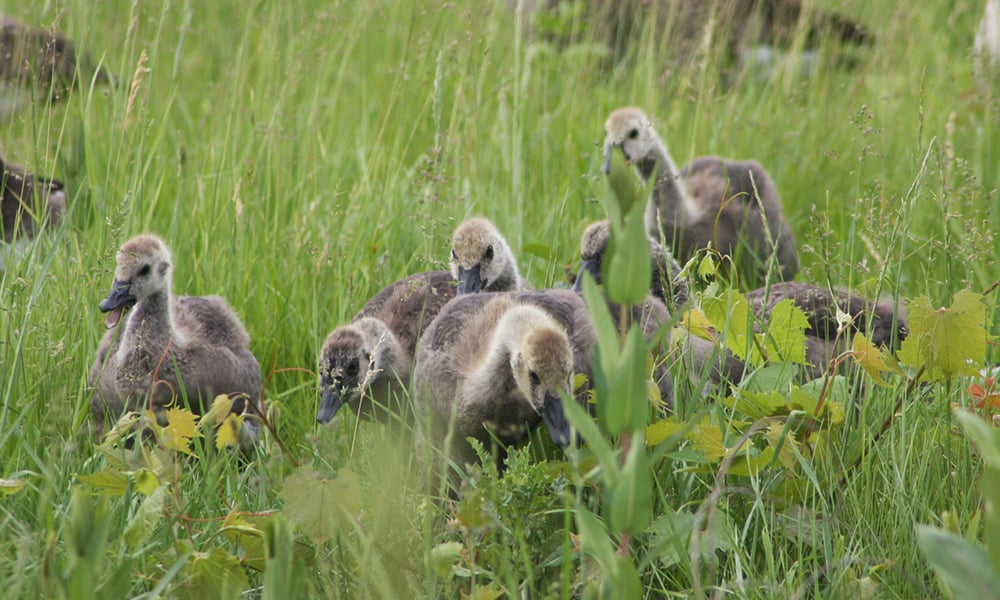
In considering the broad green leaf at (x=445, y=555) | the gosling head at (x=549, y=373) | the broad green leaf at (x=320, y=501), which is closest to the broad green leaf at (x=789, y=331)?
the gosling head at (x=549, y=373)

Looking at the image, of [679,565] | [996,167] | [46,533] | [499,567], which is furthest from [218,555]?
[996,167]

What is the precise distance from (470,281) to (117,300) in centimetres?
117

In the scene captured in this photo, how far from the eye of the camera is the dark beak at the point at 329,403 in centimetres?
342

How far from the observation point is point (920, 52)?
7293 millimetres

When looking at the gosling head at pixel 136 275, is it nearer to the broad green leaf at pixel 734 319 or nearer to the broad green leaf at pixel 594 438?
the broad green leaf at pixel 734 319

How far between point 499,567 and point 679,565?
406 mm

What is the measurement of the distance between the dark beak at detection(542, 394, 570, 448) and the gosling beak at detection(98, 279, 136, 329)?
5.20 ft

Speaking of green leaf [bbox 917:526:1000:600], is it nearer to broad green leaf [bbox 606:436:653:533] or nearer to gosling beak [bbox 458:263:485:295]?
broad green leaf [bbox 606:436:653:533]

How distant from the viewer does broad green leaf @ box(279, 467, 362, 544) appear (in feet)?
7.93

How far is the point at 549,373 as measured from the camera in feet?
9.28

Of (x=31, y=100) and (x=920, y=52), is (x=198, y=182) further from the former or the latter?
(x=920, y=52)

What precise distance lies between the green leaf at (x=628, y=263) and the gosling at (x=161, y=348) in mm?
2193

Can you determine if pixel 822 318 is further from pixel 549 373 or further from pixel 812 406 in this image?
pixel 549 373

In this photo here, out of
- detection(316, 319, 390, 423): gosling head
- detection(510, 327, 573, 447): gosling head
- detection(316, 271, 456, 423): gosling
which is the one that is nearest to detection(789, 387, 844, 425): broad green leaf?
detection(510, 327, 573, 447): gosling head
